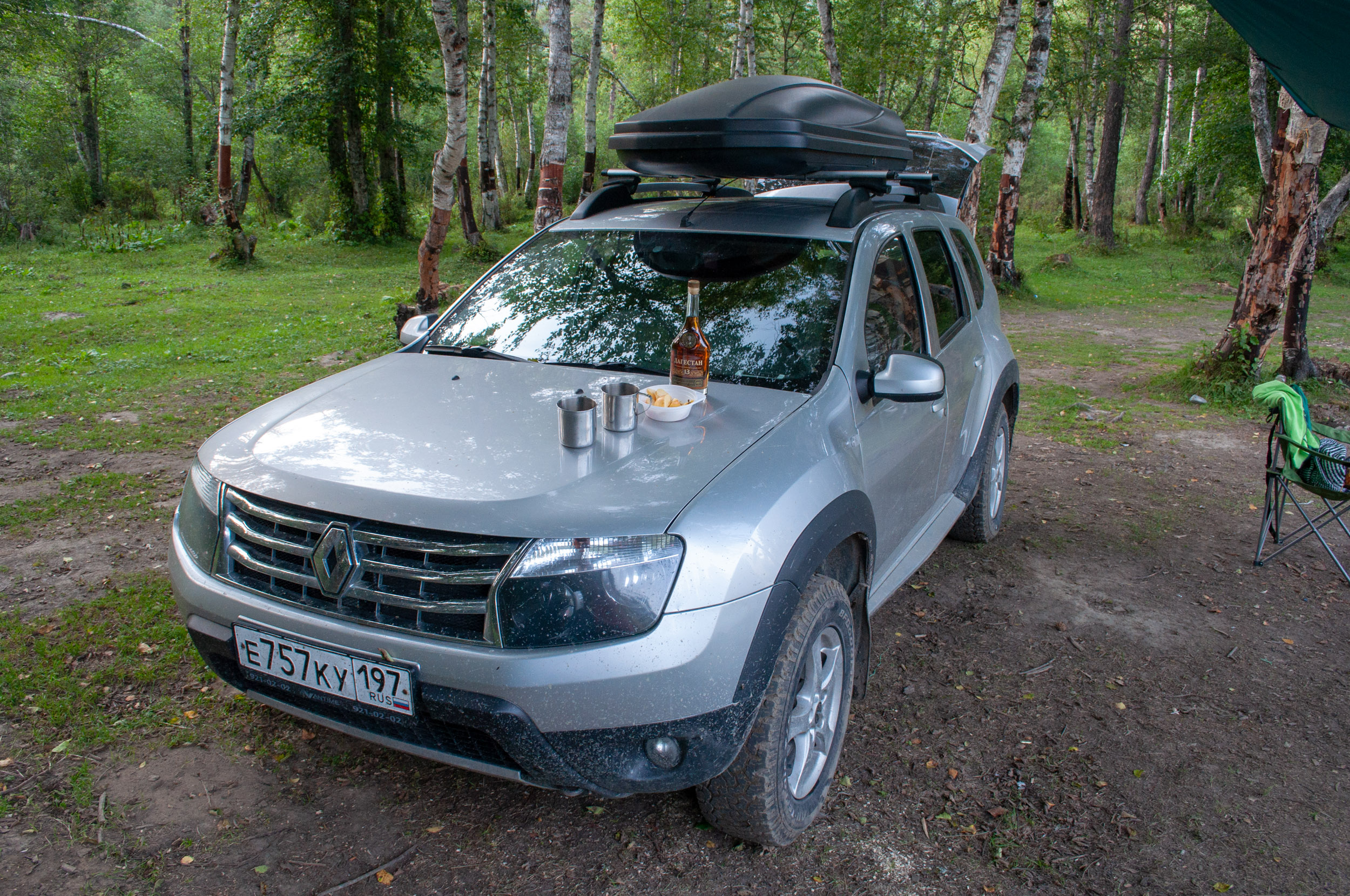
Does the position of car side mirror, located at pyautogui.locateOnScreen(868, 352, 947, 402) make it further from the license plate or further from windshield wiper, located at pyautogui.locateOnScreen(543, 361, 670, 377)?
the license plate

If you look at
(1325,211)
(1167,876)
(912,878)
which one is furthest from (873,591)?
(1325,211)

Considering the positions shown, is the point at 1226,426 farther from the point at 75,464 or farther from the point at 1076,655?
the point at 75,464

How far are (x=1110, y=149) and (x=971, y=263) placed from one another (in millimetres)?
20535

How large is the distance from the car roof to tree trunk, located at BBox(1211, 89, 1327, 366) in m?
5.05

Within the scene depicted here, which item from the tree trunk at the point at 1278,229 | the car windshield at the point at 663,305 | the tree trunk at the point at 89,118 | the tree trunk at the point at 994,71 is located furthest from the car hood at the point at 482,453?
the tree trunk at the point at 89,118

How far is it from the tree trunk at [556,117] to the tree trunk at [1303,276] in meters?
6.86

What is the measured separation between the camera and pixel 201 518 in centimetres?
261

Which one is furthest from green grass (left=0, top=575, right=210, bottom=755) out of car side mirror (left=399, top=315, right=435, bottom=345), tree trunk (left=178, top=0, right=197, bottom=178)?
tree trunk (left=178, top=0, right=197, bottom=178)

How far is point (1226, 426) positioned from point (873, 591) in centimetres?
577

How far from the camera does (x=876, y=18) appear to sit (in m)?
23.1

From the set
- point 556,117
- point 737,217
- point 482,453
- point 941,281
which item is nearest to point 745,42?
point 556,117

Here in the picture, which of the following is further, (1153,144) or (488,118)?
(1153,144)

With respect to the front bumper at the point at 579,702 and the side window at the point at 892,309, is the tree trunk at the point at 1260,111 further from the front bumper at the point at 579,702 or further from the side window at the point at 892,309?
the front bumper at the point at 579,702

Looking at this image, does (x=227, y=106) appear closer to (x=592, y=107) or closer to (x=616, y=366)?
(x=592, y=107)
